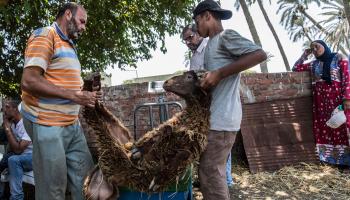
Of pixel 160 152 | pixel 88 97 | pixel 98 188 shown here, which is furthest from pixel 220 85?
pixel 98 188

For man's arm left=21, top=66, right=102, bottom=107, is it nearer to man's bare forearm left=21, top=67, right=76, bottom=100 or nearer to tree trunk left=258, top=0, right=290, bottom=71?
man's bare forearm left=21, top=67, right=76, bottom=100

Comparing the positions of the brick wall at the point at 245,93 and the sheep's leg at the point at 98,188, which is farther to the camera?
the brick wall at the point at 245,93

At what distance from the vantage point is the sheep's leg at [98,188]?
1969mm

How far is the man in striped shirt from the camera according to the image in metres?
2.38

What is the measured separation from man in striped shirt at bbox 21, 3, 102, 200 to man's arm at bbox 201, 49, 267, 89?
0.72m

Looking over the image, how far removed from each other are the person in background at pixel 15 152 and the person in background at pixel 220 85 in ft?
8.51

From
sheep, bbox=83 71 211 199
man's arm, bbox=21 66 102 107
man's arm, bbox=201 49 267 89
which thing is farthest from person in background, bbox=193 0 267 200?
man's arm, bbox=21 66 102 107

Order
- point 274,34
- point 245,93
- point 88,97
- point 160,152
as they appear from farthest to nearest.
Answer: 1. point 274,34
2. point 245,93
3. point 88,97
4. point 160,152

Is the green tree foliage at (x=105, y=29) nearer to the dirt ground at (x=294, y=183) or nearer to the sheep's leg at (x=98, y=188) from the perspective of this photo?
the dirt ground at (x=294, y=183)

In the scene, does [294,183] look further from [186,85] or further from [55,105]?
[55,105]

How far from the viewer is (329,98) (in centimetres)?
490

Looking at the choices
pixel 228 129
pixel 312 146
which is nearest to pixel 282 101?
pixel 312 146

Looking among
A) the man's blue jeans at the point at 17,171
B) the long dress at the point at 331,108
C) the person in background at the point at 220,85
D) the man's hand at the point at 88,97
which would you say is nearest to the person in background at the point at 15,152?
the man's blue jeans at the point at 17,171

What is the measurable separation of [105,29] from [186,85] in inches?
200
